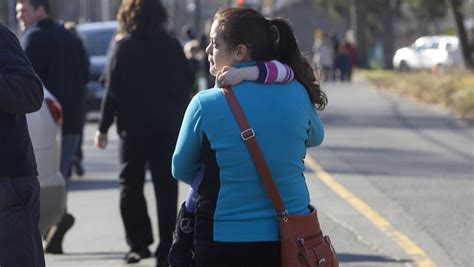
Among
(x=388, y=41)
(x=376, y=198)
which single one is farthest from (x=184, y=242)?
(x=388, y=41)

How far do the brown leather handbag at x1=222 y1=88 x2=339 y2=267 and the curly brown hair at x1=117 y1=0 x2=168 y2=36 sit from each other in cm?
336

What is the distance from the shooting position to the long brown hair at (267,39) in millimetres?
4496

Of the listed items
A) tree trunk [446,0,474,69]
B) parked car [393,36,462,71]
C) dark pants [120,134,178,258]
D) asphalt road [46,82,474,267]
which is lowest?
parked car [393,36,462,71]

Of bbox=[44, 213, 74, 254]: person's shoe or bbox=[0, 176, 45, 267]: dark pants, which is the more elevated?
bbox=[0, 176, 45, 267]: dark pants

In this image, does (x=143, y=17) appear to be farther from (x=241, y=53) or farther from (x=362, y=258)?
(x=241, y=53)

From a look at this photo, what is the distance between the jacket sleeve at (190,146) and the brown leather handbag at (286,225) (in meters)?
0.13

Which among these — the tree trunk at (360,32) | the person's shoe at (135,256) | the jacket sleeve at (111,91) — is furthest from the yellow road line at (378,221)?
the tree trunk at (360,32)

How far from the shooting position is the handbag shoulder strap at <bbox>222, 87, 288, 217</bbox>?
4.39 meters

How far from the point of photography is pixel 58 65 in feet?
29.9

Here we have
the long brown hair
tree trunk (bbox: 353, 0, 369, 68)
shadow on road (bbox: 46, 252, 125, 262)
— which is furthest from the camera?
tree trunk (bbox: 353, 0, 369, 68)

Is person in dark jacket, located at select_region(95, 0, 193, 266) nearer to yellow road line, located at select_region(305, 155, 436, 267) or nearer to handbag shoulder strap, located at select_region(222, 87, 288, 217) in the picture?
yellow road line, located at select_region(305, 155, 436, 267)

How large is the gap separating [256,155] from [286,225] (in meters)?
0.28

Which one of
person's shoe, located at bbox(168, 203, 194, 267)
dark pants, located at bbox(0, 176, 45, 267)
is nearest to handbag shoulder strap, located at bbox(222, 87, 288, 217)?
person's shoe, located at bbox(168, 203, 194, 267)

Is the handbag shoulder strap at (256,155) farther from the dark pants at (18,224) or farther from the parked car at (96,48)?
the parked car at (96,48)
